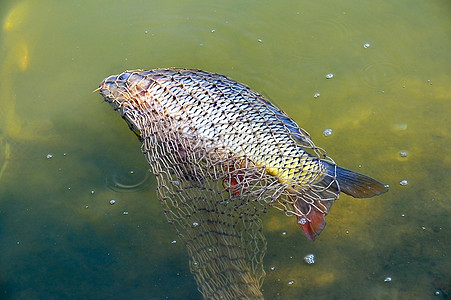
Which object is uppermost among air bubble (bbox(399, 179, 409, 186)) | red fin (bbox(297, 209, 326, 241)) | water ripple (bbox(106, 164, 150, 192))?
red fin (bbox(297, 209, 326, 241))

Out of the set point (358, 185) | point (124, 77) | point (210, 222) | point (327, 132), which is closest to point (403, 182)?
point (327, 132)

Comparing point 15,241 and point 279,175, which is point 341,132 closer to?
point 279,175

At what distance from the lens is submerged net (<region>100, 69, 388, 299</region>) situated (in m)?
3.68

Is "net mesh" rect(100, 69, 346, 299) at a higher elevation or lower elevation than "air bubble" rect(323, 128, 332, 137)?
higher

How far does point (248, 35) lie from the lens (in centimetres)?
557

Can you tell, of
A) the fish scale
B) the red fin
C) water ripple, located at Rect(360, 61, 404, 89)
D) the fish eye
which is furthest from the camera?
water ripple, located at Rect(360, 61, 404, 89)

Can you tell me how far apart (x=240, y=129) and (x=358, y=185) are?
0.92 metres

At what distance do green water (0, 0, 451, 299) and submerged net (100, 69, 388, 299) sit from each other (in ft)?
1.01

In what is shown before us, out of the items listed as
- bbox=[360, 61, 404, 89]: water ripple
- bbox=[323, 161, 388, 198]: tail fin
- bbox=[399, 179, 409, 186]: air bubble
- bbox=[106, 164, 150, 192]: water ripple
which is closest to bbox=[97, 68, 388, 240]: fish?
bbox=[323, 161, 388, 198]: tail fin

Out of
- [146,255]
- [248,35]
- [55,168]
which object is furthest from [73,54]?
[146,255]

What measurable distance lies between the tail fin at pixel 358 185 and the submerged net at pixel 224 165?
5 cm

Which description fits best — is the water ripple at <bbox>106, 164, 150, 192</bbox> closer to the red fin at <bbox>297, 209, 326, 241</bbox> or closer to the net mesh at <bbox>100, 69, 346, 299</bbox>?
the net mesh at <bbox>100, 69, 346, 299</bbox>

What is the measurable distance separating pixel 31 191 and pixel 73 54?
5.21 feet

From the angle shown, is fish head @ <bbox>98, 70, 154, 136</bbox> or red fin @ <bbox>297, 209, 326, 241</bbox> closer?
red fin @ <bbox>297, 209, 326, 241</bbox>
